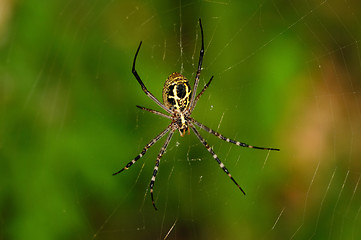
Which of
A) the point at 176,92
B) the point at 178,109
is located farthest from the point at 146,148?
the point at 176,92

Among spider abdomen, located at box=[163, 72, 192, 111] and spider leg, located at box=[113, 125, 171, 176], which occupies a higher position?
spider abdomen, located at box=[163, 72, 192, 111]

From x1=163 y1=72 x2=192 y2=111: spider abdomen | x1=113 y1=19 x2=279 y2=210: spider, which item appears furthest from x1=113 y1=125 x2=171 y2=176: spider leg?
x1=163 y1=72 x2=192 y2=111: spider abdomen

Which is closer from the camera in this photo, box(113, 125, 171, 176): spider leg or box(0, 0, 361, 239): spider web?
box(0, 0, 361, 239): spider web

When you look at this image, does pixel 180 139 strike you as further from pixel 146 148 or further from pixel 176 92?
pixel 176 92

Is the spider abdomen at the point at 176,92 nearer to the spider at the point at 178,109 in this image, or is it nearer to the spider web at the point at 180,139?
the spider at the point at 178,109

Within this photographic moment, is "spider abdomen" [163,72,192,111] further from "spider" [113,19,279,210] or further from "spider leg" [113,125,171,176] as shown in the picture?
"spider leg" [113,125,171,176]

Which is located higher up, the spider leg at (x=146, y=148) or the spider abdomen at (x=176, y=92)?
the spider abdomen at (x=176, y=92)

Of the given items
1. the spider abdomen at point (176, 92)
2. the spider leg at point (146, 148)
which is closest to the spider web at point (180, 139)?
the spider leg at point (146, 148)
